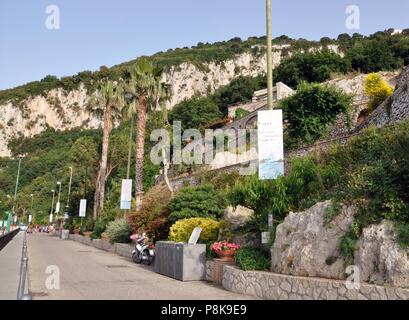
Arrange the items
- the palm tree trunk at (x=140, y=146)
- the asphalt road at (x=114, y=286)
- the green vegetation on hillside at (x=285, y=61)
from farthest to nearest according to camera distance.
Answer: the green vegetation on hillside at (x=285, y=61)
the palm tree trunk at (x=140, y=146)
the asphalt road at (x=114, y=286)

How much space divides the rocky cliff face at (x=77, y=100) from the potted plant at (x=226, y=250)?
121 m

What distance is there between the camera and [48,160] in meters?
106

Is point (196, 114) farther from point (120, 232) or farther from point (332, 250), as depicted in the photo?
point (332, 250)

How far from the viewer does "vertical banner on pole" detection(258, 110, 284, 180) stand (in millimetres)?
9695

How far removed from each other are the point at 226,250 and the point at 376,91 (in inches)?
974

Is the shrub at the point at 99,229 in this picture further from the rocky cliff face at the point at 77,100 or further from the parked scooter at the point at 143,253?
the rocky cliff face at the point at 77,100

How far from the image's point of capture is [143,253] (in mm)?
16047

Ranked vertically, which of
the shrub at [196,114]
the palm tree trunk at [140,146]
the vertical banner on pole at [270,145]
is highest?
the shrub at [196,114]

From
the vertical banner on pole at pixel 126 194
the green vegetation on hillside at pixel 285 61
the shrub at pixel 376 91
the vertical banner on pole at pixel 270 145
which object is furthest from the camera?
the green vegetation on hillside at pixel 285 61

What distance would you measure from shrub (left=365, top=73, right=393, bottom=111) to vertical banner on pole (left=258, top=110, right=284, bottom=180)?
69.9 ft

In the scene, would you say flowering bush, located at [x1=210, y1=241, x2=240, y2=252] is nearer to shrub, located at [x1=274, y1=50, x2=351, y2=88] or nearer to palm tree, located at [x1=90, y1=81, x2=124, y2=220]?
palm tree, located at [x1=90, y1=81, x2=124, y2=220]

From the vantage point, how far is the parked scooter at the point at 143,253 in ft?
51.8

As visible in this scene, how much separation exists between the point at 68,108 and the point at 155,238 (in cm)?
14306

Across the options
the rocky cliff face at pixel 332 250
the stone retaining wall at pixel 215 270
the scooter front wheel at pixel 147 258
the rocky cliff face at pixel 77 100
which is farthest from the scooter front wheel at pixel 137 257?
the rocky cliff face at pixel 77 100
